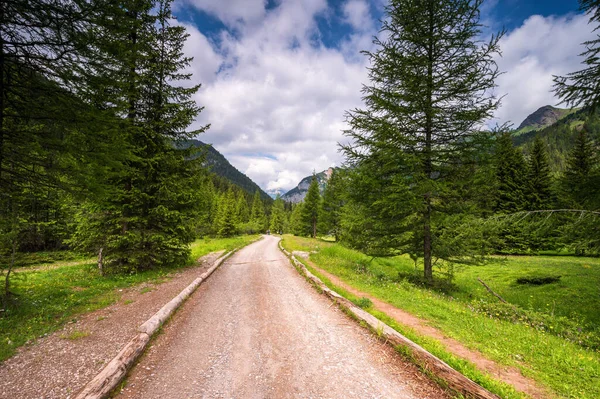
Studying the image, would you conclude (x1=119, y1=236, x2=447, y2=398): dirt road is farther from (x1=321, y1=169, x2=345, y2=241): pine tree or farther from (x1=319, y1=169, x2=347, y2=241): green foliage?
(x1=321, y1=169, x2=345, y2=241): pine tree

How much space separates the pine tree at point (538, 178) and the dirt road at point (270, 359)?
30847 millimetres

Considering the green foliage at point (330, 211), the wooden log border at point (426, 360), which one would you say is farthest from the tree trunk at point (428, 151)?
the green foliage at point (330, 211)

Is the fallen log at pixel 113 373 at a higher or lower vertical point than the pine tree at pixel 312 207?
lower

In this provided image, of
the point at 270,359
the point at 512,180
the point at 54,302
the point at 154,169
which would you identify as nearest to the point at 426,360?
the point at 270,359

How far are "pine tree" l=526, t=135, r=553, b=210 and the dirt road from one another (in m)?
30.8

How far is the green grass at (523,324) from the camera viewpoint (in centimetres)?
409

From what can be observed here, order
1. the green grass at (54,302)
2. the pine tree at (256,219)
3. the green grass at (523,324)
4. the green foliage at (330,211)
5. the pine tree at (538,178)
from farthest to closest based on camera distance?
the pine tree at (256,219) → the green foliage at (330,211) → the pine tree at (538,178) → the green grass at (54,302) → the green grass at (523,324)

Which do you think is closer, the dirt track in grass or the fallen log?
the fallen log

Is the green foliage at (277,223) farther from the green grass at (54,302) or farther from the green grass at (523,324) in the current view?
the green grass at (54,302)

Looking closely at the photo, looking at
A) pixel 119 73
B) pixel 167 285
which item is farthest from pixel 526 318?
pixel 119 73

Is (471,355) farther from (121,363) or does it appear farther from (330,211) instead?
(330,211)

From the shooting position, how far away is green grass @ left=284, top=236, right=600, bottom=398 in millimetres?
4094

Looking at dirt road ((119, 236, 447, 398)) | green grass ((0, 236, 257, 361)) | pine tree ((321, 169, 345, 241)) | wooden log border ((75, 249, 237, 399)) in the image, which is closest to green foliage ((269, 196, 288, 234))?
pine tree ((321, 169, 345, 241))

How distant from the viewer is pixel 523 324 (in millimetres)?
6980
